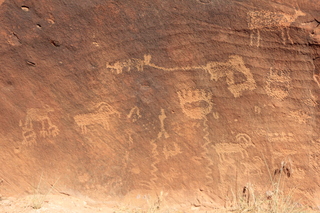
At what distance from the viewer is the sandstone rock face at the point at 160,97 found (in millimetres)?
1916

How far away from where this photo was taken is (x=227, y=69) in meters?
1.95

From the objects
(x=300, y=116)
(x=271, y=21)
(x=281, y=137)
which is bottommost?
(x=281, y=137)

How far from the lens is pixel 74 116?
2.05 m

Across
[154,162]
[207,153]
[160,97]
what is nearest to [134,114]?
[160,97]

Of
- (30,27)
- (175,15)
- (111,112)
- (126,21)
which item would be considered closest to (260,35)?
(175,15)

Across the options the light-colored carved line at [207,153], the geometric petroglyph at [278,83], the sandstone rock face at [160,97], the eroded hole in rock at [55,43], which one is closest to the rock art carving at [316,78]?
the sandstone rock face at [160,97]

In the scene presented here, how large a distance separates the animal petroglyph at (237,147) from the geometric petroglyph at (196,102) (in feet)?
0.64

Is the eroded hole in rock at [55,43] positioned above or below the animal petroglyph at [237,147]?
above

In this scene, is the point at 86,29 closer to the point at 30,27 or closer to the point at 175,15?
the point at 30,27

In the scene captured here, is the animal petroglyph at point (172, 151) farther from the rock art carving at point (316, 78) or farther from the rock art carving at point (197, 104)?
the rock art carving at point (316, 78)

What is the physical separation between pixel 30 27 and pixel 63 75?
300 millimetres

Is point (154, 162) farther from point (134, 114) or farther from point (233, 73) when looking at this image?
point (233, 73)

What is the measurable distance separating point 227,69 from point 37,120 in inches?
41.9

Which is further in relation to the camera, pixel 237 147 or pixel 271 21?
pixel 237 147
